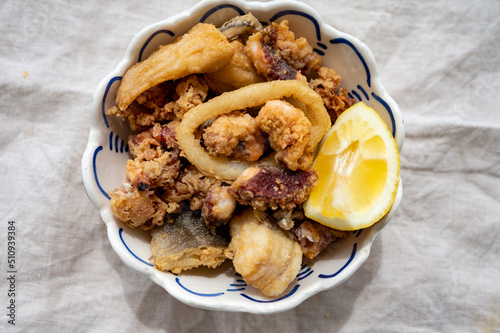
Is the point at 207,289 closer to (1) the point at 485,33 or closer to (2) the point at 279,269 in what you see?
(2) the point at 279,269

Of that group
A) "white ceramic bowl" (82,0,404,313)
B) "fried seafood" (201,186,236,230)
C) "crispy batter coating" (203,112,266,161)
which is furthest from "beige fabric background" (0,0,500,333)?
"crispy batter coating" (203,112,266,161)

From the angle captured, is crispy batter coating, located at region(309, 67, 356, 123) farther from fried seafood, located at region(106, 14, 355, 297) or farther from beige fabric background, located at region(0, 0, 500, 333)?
beige fabric background, located at region(0, 0, 500, 333)

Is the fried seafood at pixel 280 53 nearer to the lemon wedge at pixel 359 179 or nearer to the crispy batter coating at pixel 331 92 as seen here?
the crispy batter coating at pixel 331 92

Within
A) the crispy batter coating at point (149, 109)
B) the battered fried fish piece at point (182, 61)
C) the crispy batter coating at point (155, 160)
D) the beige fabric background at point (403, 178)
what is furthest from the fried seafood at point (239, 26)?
the beige fabric background at point (403, 178)

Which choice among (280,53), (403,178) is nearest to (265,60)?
(280,53)

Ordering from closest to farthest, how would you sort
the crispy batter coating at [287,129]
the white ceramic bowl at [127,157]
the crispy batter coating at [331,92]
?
the crispy batter coating at [287,129] → the white ceramic bowl at [127,157] → the crispy batter coating at [331,92]

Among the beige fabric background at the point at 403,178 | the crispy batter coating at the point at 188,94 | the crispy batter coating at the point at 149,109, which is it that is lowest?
the beige fabric background at the point at 403,178

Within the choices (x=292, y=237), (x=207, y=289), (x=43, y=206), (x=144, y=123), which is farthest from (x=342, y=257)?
(x=43, y=206)

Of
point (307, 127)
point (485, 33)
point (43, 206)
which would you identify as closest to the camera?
point (307, 127)
